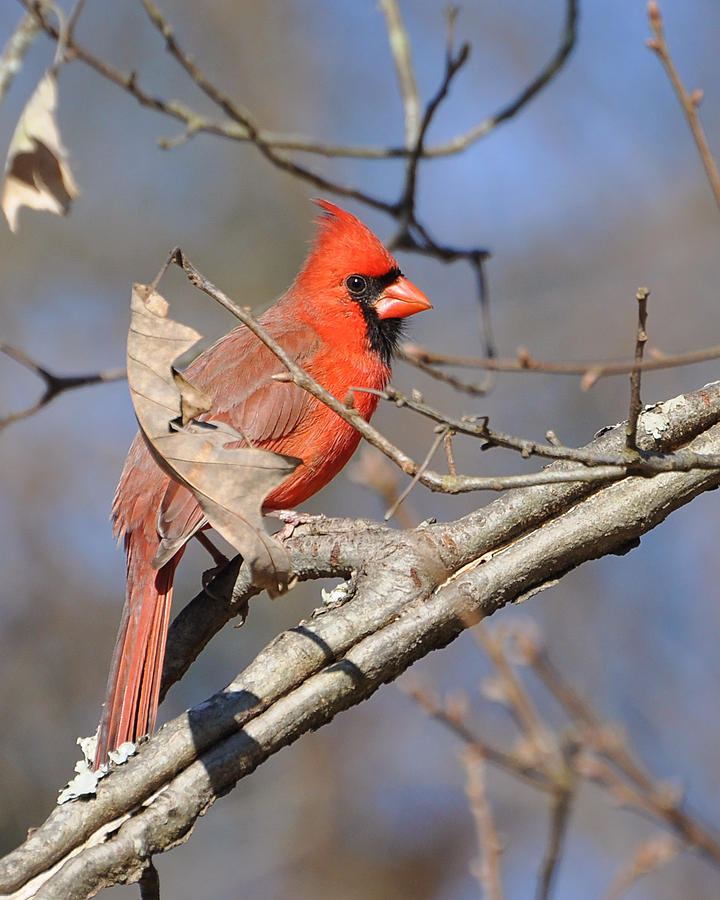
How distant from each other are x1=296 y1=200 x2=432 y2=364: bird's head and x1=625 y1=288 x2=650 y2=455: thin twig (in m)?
2.18

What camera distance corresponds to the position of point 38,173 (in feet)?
6.77

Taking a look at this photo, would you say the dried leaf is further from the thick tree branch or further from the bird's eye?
the bird's eye

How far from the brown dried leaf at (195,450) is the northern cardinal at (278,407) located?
2.75 feet

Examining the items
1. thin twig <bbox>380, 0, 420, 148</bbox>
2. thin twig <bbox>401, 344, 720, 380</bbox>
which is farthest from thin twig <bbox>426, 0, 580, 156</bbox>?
thin twig <bbox>401, 344, 720, 380</bbox>

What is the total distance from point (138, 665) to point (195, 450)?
1097 mm

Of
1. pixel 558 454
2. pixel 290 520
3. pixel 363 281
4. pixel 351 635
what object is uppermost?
pixel 363 281

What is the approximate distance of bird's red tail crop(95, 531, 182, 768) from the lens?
2.82m

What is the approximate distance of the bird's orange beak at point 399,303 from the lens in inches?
157

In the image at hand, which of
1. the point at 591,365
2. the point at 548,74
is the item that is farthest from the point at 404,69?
the point at 591,365

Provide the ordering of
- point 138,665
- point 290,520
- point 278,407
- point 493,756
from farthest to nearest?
point 278,407 < point 290,520 < point 138,665 < point 493,756

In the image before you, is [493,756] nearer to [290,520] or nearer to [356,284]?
[290,520]

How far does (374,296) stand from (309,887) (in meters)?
3.39

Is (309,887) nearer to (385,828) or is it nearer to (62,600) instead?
(385,828)

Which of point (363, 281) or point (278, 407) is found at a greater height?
point (363, 281)
